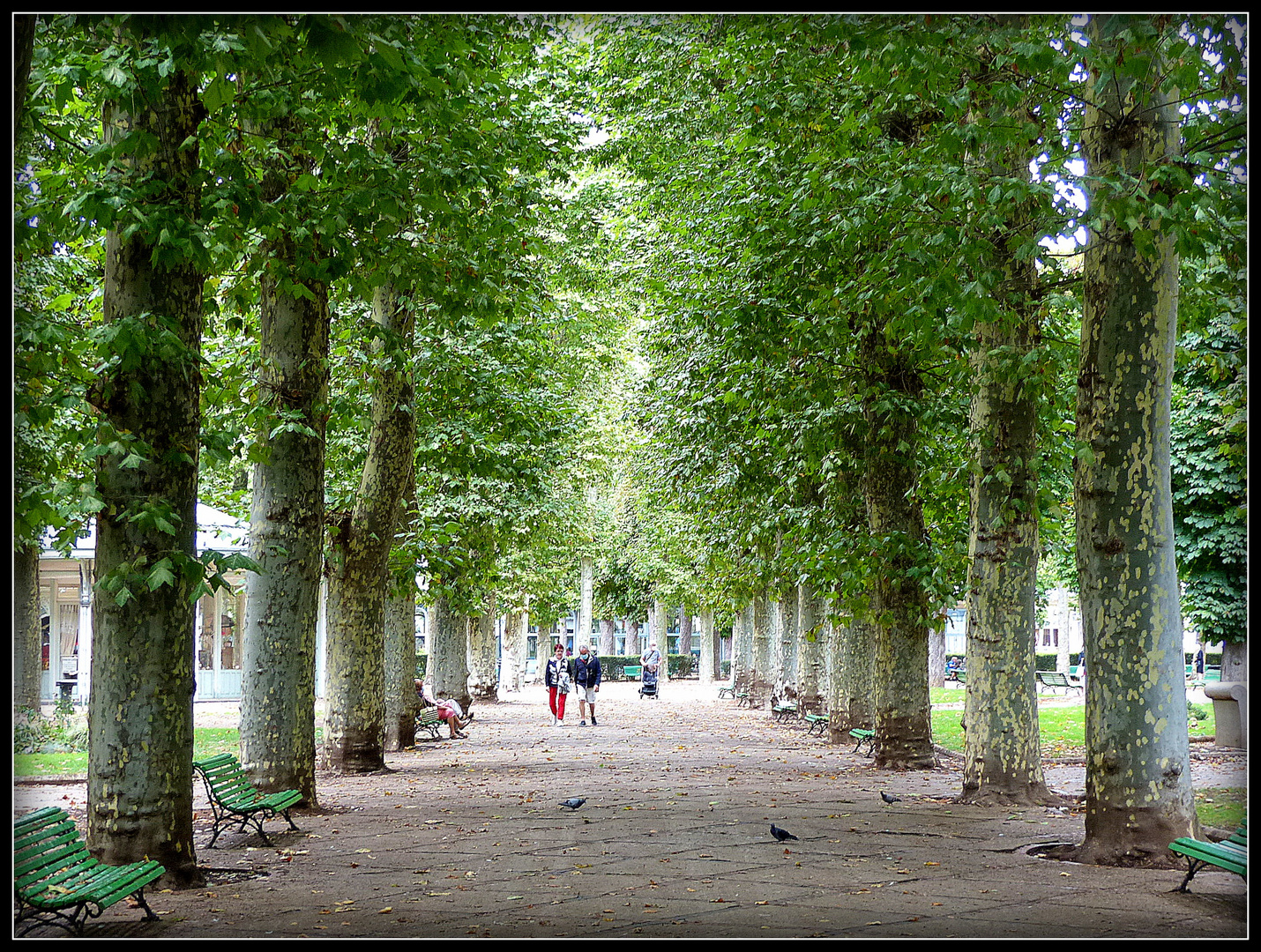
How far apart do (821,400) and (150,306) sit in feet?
29.6

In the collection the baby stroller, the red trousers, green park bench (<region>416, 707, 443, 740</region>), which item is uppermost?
green park bench (<region>416, 707, 443, 740</region>)

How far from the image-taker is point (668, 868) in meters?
8.73

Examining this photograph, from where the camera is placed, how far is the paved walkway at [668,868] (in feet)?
22.2

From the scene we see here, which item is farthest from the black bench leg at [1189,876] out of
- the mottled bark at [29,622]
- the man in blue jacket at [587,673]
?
the man in blue jacket at [587,673]

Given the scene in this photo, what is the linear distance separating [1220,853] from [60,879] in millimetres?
6545

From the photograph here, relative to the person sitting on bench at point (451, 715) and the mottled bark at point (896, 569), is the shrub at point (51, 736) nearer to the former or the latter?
the person sitting on bench at point (451, 715)

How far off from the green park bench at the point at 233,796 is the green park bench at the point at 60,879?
88.4 inches

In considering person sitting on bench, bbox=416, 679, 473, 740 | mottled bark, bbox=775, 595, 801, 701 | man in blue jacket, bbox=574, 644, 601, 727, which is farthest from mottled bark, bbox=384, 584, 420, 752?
mottled bark, bbox=775, 595, 801, 701

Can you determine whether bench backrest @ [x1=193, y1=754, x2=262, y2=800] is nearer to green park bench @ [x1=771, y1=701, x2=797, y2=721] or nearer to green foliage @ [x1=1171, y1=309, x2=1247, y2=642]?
green foliage @ [x1=1171, y1=309, x2=1247, y2=642]

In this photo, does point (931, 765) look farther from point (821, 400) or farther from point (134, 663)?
point (134, 663)

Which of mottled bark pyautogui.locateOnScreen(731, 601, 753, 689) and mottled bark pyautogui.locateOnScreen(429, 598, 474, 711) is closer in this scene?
mottled bark pyautogui.locateOnScreen(429, 598, 474, 711)

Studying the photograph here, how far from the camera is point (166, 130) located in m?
7.68

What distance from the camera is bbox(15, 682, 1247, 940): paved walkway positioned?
6.76m

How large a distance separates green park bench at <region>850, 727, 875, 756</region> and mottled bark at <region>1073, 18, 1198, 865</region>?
9.32 m
